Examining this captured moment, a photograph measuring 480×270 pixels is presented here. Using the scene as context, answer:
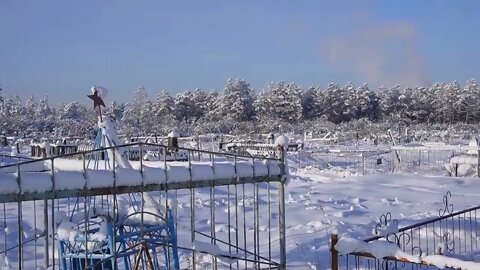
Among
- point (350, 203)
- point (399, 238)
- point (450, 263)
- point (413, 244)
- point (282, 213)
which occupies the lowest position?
point (413, 244)

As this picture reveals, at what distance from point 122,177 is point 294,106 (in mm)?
60931

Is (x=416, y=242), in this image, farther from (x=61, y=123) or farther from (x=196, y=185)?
(x=61, y=123)

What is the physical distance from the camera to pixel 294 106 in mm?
64562

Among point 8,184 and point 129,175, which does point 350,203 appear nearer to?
point 129,175

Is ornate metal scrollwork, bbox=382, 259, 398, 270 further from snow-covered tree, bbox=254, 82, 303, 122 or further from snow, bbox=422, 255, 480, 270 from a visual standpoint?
snow-covered tree, bbox=254, 82, 303, 122

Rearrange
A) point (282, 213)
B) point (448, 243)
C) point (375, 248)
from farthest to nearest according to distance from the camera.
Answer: point (448, 243), point (282, 213), point (375, 248)

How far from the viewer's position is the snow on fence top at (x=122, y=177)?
3688mm

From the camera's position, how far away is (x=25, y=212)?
1034 cm

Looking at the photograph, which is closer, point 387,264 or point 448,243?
point 387,264

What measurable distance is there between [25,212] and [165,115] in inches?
2176

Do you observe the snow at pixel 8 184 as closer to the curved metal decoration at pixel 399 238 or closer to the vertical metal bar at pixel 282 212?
the vertical metal bar at pixel 282 212

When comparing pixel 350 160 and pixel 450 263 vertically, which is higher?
pixel 450 263

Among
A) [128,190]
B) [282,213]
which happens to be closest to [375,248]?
[282,213]

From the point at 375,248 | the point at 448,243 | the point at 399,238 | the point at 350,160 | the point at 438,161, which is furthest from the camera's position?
the point at 350,160
